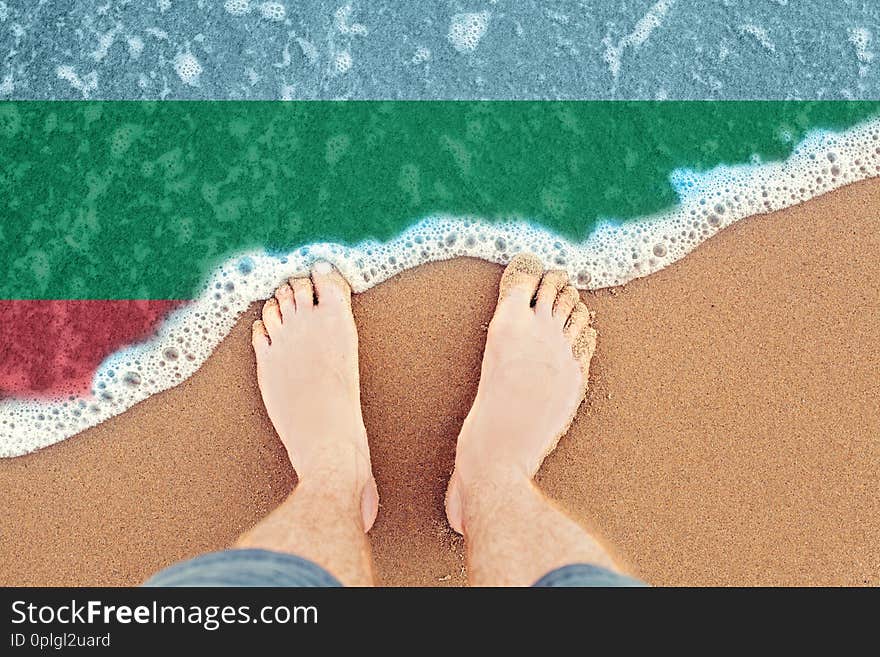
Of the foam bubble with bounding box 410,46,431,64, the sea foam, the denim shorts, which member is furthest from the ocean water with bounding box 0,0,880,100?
the denim shorts

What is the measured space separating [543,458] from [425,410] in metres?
0.32

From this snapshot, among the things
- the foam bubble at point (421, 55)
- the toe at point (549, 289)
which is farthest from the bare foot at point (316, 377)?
the foam bubble at point (421, 55)

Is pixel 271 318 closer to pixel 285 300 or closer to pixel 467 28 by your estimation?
pixel 285 300

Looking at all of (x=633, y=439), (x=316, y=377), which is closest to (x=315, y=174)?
(x=316, y=377)

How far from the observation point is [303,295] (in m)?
1.88

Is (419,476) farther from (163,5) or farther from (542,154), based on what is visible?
(163,5)

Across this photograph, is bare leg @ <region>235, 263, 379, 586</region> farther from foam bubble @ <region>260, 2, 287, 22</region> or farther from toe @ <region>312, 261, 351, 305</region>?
foam bubble @ <region>260, 2, 287, 22</region>

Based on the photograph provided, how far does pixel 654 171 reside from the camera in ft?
6.25

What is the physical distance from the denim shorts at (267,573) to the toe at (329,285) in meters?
0.72

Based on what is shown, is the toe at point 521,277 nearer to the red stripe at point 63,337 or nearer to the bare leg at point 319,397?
the bare leg at point 319,397
